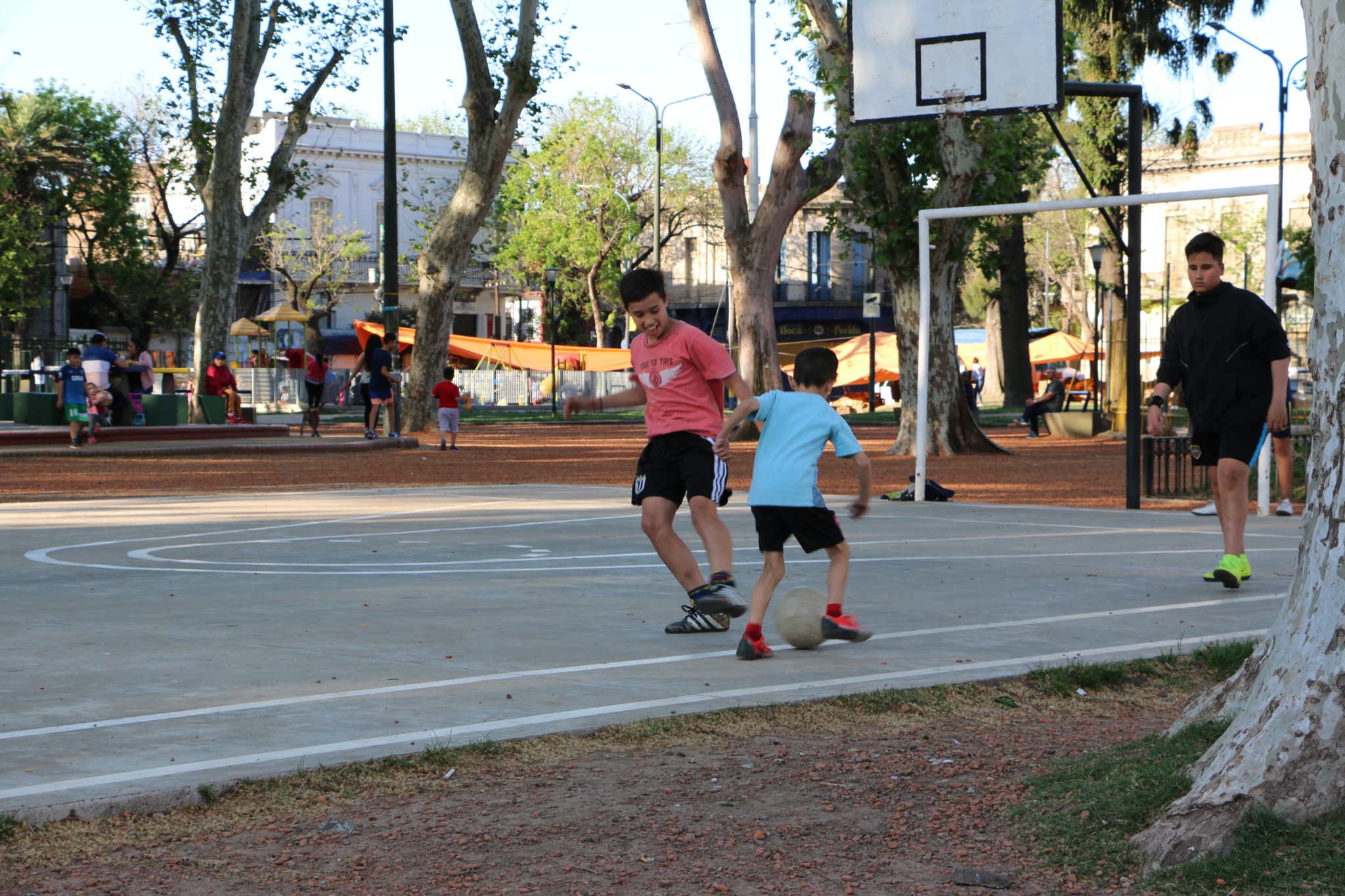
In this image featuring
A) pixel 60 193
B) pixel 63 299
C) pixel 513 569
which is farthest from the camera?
pixel 63 299

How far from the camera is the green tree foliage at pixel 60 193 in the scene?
49250 millimetres

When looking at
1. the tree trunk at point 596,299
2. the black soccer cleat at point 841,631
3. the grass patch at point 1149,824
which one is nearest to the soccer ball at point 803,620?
the black soccer cleat at point 841,631

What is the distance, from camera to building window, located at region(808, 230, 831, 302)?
70875 millimetres

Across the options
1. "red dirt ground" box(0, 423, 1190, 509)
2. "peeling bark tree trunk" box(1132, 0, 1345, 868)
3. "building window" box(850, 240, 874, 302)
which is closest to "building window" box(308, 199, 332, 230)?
"building window" box(850, 240, 874, 302)

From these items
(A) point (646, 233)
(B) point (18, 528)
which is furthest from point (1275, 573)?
(A) point (646, 233)

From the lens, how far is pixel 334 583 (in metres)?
8.70

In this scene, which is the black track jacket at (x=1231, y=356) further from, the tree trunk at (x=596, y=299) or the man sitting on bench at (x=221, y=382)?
the tree trunk at (x=596, y=299)

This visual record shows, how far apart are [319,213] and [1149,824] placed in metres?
61.1

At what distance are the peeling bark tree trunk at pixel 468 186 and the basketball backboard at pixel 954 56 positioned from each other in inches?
566

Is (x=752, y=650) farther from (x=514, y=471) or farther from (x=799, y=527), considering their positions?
(x=514, y=471)

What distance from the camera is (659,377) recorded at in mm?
6949

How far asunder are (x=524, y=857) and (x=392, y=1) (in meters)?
28.1

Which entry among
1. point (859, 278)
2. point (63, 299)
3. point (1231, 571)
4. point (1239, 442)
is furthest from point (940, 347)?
point (859, 278)

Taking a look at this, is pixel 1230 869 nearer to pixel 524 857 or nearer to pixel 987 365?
pixel 524 857
